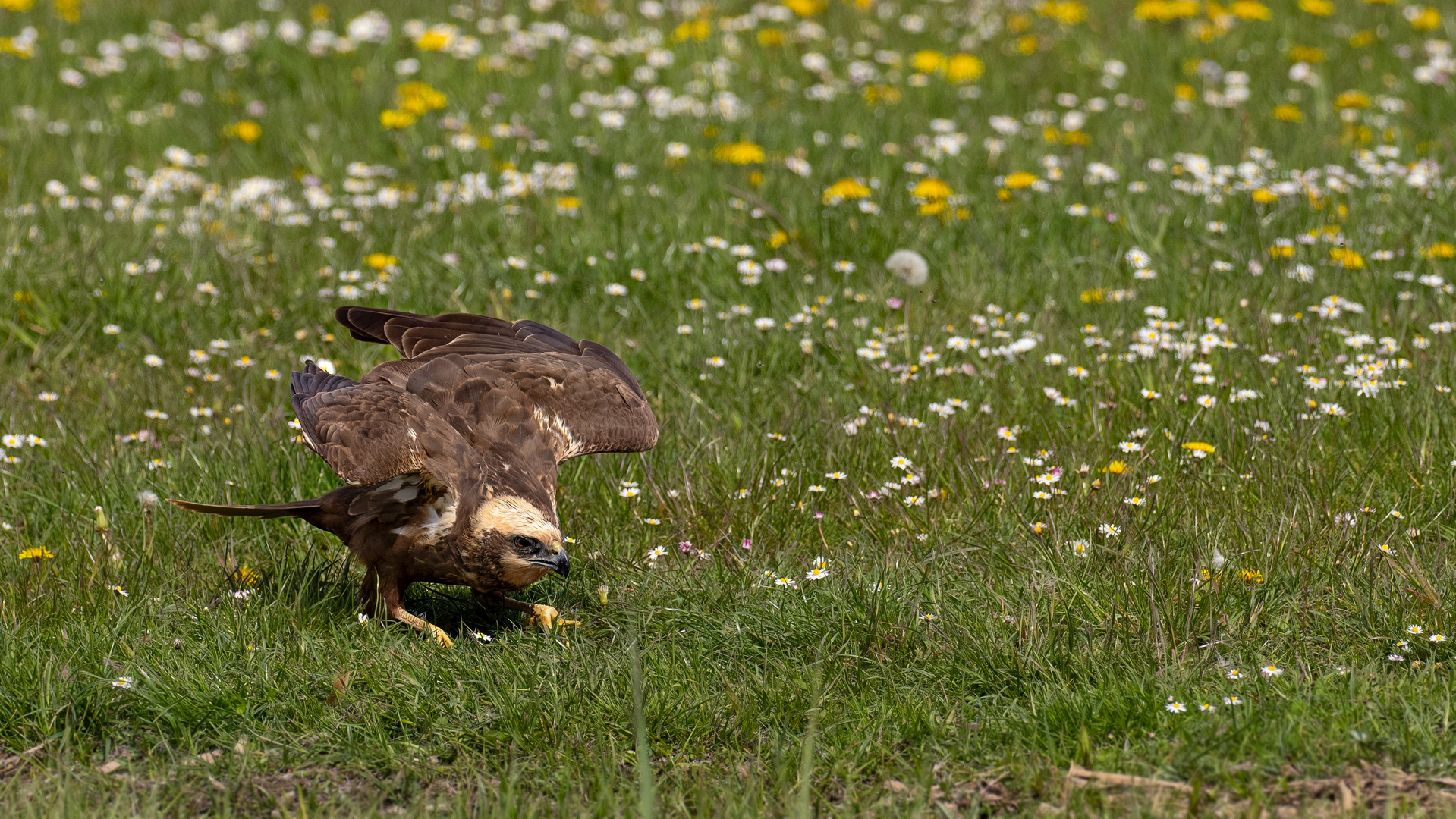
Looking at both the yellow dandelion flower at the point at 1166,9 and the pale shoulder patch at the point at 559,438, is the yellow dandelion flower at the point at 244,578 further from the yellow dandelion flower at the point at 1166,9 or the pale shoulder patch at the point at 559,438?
the yellow dandelion flower at the point at 1166,9

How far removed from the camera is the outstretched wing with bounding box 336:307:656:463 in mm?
4363

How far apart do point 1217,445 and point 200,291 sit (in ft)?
14.1

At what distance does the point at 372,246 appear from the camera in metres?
6.71

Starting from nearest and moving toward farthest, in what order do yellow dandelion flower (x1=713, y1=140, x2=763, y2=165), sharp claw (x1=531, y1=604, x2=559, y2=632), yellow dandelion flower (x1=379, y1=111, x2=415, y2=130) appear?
sharp claw (x1=531, y1=604, x2=559, y2=632) < yellow dandelion flower (x1=713, y1=140, x2=763, y2=165) < yellow dandelion flower (x1=379, y1=111, x2=415, y2=130)

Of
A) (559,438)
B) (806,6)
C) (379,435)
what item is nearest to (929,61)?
(806,6)

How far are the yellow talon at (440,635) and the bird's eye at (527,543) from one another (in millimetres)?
334

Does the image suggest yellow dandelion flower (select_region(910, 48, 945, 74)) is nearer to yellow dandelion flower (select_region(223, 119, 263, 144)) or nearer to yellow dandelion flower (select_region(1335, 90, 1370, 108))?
yellow dandelion flower (select_region(1335, 90, 1370, 108))

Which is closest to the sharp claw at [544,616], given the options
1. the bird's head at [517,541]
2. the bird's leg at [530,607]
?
the bird's leg at [530,607]

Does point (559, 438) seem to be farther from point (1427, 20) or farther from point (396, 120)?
point (1427, 20)

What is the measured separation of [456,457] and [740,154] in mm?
3892

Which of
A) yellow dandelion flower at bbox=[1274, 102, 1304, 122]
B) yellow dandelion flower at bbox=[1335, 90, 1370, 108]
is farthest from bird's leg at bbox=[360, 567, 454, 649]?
yellow dandelion flower at bbox=[1335, 90, 1370, 108]

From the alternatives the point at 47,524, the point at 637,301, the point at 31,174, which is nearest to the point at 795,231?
the point at 637,301

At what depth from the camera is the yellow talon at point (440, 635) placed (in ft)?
12.8

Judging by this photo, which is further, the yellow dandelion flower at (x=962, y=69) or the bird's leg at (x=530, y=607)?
the yellow dandelion flower at (x=962, y=69)
